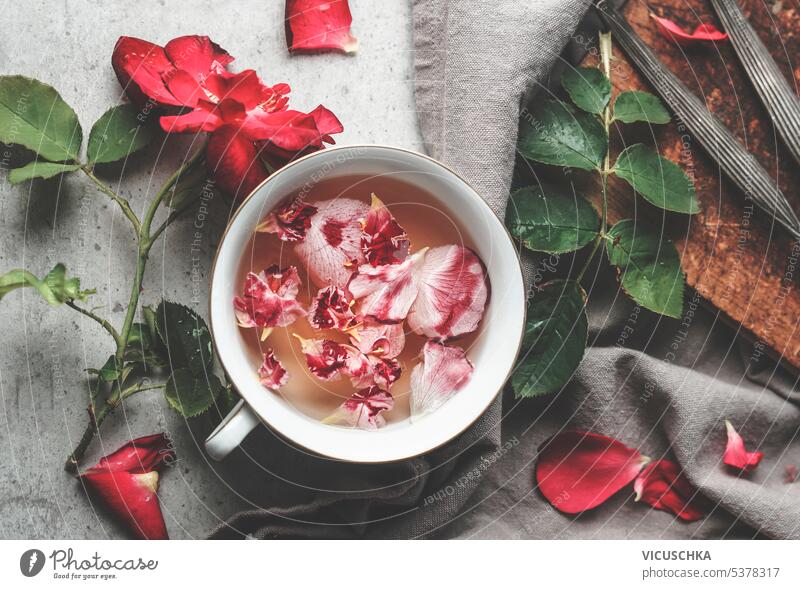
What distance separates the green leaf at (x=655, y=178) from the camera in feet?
1.26

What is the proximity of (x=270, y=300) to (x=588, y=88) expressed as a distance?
21 cm

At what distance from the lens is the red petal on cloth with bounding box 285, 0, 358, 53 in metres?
0.39

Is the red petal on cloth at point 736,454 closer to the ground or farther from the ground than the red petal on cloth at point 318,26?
closer to the ground

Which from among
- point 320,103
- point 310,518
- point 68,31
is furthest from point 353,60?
point 310,518

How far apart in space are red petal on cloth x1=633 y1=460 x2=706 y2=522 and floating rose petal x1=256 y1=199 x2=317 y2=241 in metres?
0.25

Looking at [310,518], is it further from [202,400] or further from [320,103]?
[320,103]

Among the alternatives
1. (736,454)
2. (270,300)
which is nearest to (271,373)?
(270,300)

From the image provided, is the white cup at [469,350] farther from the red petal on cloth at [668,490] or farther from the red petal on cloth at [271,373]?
the red petal on cloth at [668,490]

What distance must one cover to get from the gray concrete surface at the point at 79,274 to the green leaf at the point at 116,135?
0.04 ft

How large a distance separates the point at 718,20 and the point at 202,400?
1.20 ft

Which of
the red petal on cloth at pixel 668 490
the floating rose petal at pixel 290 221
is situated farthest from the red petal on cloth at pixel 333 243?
the red petal on cloth at pixel 668 490

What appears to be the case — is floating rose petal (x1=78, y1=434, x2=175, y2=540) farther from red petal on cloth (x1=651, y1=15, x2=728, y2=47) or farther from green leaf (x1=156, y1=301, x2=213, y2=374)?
red petal on cloth (x1=651, y1=15, x2=728, y2=47)

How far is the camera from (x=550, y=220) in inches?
15.1

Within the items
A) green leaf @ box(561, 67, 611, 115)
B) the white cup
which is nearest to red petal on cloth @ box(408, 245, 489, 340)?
the white cup
